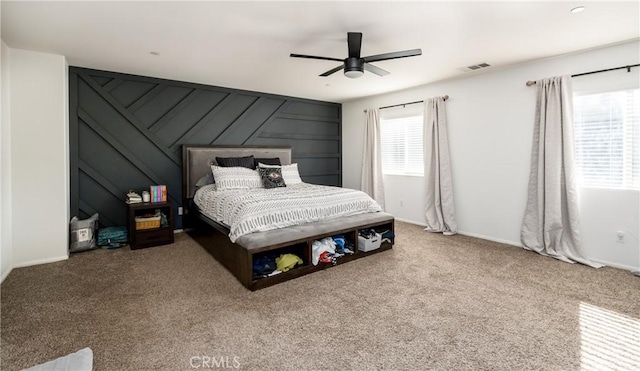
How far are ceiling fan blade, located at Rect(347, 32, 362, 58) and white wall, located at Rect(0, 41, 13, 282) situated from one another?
339 centimetres

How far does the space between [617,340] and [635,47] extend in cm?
288

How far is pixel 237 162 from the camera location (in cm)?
479

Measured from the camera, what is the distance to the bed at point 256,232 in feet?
9.13

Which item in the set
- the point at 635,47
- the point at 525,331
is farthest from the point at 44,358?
the point at 635,47

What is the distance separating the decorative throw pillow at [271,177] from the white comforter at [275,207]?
0.66ft

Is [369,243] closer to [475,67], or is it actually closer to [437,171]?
[437,171]

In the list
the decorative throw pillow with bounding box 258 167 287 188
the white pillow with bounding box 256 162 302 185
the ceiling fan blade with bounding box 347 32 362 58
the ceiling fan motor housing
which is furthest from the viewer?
the white pillow with bounding box 256 162 302 185

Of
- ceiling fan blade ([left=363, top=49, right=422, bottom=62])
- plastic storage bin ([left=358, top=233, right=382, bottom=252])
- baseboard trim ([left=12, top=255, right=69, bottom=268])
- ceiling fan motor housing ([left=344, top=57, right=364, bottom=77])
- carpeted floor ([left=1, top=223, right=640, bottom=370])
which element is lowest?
carpeted floor ([left=1, top=223, right=640, bottom=370])

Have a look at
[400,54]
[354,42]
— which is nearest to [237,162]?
[354,42]

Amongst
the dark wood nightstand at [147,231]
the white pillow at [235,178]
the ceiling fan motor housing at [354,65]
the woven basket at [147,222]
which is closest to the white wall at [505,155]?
the ceiling fan motor housing at [354,65]

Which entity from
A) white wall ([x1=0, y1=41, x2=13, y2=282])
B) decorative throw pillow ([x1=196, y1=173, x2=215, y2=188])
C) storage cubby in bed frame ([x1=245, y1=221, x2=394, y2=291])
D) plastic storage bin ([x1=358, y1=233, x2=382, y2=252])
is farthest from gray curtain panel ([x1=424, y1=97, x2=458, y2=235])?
white wall ([x1=0, y1=41, x2=13, y2=282])

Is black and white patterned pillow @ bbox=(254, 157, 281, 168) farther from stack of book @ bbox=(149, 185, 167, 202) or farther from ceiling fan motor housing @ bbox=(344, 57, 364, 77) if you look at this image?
ceiling fan motor housing @ bbox=(344, 57, 364, 77)

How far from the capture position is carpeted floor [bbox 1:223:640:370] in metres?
1.79

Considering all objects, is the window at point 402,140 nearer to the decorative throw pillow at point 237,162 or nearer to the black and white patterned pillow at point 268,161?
the black and white patterned pillow at point 268,161
